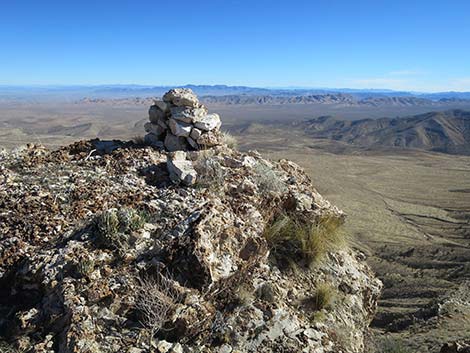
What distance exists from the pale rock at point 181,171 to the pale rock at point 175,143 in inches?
35.2

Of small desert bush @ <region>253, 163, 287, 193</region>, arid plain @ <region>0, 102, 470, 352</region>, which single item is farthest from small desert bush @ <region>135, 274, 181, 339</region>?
arid plain @ <region>0, 102, 470, 352</region>

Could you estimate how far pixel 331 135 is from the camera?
4026 inches

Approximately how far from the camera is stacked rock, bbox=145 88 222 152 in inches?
326

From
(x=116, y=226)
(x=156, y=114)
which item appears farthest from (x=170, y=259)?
(x=156, y=114)

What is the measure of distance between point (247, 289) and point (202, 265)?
0.74 metres

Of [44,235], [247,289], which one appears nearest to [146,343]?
[247,289]

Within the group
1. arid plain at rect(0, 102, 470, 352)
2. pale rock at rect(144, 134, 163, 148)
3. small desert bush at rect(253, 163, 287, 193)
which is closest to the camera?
small desert bush at rect(253, 163, 287, 193)

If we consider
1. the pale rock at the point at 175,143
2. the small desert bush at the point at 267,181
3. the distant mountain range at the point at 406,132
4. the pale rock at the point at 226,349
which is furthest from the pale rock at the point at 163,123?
the distant mountain range at the point at 406,132

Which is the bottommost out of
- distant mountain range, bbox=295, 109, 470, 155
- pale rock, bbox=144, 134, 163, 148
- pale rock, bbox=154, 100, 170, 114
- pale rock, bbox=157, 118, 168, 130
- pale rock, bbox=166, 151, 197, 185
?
distant mountain range, bbox=295, 109, 470, 155

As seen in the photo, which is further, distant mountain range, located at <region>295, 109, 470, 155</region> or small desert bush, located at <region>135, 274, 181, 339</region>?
distant mountain range, located at <region>295, 109, 470, 155</region>

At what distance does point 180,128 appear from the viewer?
325 inches

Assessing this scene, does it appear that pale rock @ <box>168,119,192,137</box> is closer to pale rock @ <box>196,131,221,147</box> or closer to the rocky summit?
pale rock @ <box>196,131,221,147</box>

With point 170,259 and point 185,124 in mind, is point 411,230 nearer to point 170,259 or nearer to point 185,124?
point 185,124

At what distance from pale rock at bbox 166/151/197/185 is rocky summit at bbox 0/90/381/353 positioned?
0.02m
